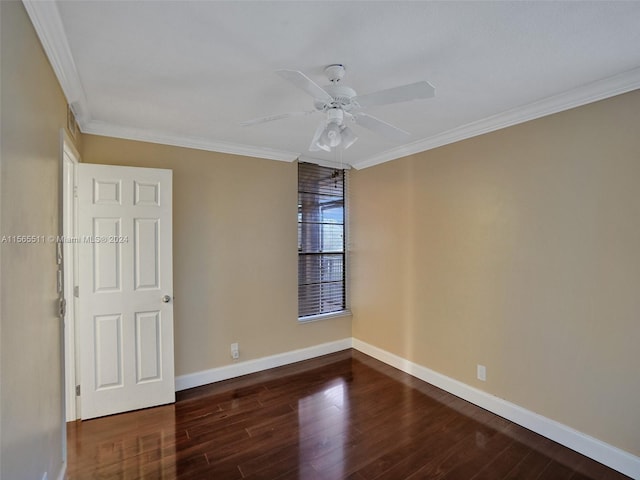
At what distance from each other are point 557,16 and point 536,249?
158 centimetres

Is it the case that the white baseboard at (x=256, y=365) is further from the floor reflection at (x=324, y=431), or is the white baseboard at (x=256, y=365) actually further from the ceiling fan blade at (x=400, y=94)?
the ceiling fan blade at (x=400, y=94)

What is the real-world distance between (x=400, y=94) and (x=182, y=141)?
231 centimetres

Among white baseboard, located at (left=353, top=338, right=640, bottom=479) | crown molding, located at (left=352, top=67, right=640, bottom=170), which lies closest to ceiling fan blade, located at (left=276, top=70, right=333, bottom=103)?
crown molding, located at (left=352, top=67, right=640, bottom=170)

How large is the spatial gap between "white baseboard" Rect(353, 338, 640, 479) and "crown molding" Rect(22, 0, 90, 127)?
3.69 meters

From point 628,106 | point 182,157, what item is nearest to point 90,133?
point 182,157

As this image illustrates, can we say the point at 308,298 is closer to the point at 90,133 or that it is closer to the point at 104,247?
the point at 104,247

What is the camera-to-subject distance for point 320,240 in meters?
4.08

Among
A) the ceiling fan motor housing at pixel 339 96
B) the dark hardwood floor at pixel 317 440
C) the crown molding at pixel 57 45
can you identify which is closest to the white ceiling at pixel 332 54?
the crown molding at pixel 57 45

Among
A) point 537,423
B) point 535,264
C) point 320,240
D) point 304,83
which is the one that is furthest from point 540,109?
point 320,240

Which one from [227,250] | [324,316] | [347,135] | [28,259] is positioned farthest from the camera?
[324,316]

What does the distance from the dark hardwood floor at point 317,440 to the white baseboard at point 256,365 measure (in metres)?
0.11

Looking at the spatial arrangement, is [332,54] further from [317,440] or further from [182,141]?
[317,440]

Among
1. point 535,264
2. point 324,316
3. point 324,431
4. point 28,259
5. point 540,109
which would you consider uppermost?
point 540,109

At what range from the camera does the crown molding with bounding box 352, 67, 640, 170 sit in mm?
1950
